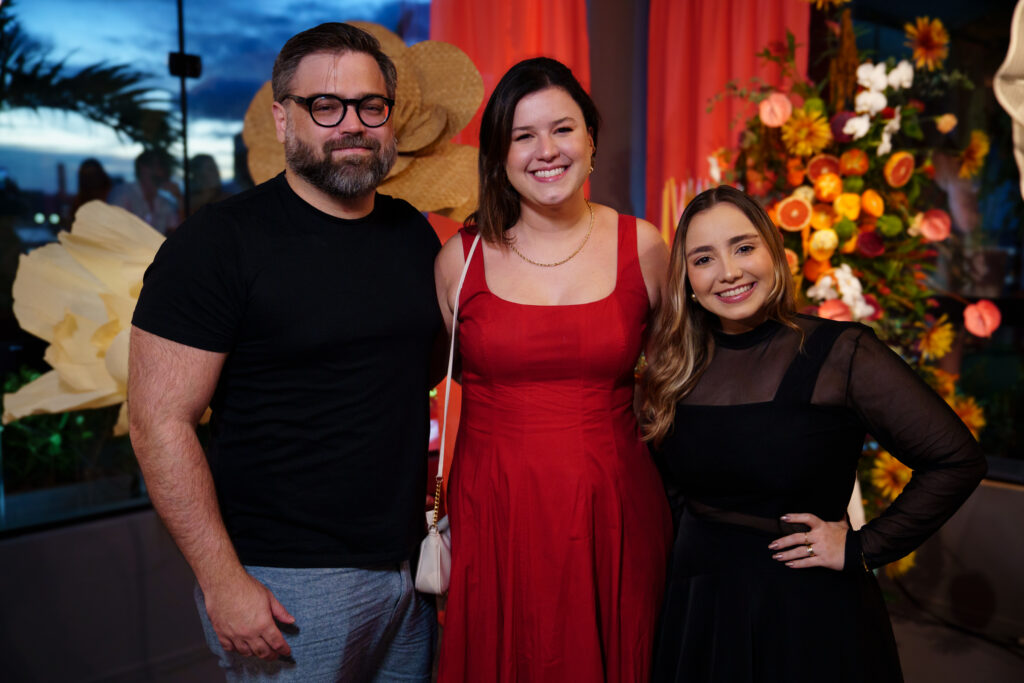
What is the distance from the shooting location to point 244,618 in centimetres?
123

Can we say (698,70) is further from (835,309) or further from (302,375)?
(302,375)

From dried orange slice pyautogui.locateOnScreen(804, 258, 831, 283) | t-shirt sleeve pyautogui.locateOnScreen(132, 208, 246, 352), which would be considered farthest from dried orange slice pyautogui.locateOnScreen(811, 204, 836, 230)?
t-shirt sleeve pyautogui.locateOnScreen(132, 208, 246, 352)

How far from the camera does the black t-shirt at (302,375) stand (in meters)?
1.25

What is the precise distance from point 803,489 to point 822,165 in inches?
51.9

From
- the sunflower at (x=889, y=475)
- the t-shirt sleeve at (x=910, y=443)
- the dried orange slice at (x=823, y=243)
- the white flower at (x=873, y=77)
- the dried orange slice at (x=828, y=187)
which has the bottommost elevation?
the sunflower at (x=889, y=475)

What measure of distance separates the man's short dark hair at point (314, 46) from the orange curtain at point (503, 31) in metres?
1.03

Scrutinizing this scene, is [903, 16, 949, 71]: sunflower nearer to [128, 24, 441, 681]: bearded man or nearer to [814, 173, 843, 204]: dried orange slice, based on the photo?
[814, 173, 843, 204]: dried orange slice

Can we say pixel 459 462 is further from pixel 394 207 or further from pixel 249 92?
pixel 249 92

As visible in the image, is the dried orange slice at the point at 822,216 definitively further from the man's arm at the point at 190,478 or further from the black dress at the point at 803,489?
the man's arm at the point at 190,478

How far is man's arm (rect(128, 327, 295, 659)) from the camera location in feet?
3.86

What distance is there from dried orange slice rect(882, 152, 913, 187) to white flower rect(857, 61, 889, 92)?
0.67 ft

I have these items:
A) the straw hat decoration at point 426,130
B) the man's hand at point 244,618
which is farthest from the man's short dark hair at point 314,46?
the man's hand at point 244,618

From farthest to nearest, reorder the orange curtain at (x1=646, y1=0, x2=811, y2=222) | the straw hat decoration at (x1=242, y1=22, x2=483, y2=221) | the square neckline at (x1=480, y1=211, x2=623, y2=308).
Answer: the orange curtain at (x1=646, y1=0, x2=811, y2=222)
the straw hat decoration at (x1=242, y1=22, x2=483, y2=221)
the square neckline at (x1=480, y1=211, x2=623, y2=308)

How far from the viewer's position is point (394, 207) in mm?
1518
